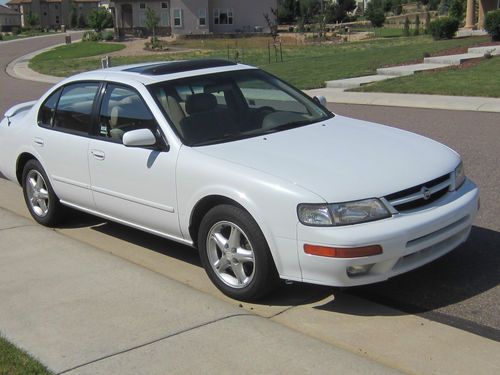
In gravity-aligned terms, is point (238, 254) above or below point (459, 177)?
below

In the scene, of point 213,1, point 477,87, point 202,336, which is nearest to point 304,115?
point 202,336

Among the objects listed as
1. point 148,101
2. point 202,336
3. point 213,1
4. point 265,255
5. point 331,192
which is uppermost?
point 213,1

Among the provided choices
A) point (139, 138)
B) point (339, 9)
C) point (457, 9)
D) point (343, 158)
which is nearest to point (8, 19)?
point (339, 9)

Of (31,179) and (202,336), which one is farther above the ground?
(31,179)

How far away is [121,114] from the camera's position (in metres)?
5.50

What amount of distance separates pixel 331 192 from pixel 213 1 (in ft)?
229

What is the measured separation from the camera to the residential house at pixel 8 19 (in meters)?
143

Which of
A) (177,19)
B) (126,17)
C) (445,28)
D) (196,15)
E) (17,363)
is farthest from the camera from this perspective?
(126,17)

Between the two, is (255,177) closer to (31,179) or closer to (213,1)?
(31,179)

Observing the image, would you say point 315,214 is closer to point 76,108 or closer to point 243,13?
Result: point 76,108

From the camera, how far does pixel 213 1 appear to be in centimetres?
7088

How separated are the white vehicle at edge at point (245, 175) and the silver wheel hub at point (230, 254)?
0.03 ft

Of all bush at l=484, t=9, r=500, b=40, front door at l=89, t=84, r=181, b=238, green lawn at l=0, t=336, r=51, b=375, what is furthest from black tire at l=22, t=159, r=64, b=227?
bush at l=484, t=9, r=500, b=40

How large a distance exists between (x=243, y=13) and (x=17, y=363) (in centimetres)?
7214
